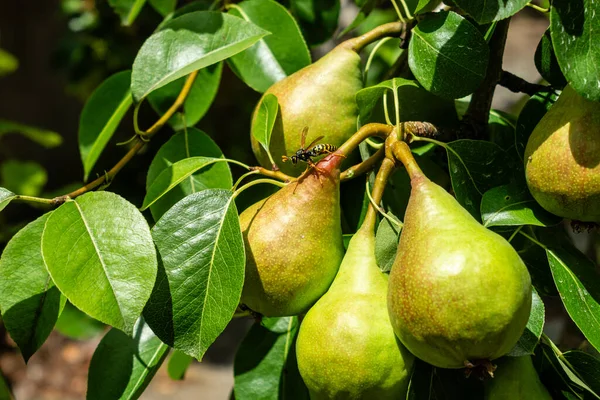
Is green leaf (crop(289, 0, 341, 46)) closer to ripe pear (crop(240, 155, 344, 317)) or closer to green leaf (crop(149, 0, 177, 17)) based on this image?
green leaf (crop(149, 0, 177, 17))

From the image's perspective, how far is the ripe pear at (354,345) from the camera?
0.69 m

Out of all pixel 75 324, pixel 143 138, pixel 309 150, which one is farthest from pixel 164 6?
pixel 75 324

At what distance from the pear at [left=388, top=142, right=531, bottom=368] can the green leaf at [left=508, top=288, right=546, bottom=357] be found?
77 millimetres

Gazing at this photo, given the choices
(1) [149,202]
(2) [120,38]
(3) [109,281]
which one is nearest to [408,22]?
(1) [149,202]

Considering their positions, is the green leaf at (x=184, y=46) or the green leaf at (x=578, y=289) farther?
the green leaf at (x=184, y=46)

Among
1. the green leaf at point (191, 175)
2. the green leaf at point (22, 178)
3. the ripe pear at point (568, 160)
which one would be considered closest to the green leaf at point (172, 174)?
the green leaf at point (191, 175)

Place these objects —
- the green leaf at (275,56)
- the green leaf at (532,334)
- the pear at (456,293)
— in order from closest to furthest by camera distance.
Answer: the pear at (456,293)
the green leaf at (532,334)
the green leaf at (275,56)

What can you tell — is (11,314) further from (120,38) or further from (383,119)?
(120,38)

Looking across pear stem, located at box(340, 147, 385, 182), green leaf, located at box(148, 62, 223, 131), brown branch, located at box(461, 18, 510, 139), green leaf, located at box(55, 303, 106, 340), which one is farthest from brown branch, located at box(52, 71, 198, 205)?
green leaf, located at box(55, 303, 106, 340)

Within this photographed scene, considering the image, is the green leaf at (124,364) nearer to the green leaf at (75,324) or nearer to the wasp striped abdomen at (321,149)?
the wasp striped abdomen at (321,149)

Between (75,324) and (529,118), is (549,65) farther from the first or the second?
(75,324)

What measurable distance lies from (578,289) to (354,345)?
286 mm

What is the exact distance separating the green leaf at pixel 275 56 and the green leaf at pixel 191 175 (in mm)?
120

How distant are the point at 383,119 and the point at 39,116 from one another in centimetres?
451
